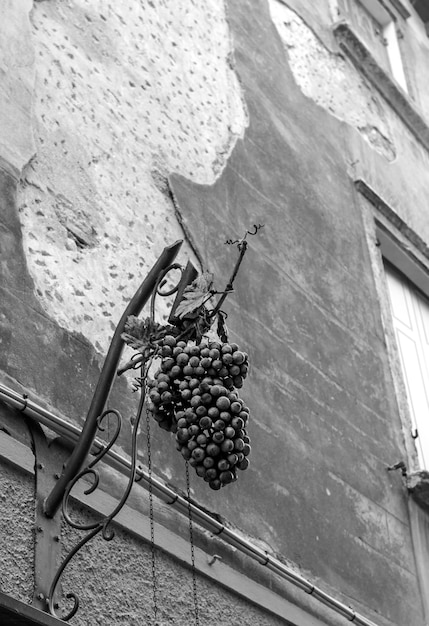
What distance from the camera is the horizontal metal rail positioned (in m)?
3.73

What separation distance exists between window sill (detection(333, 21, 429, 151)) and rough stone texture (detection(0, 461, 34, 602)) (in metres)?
5.66

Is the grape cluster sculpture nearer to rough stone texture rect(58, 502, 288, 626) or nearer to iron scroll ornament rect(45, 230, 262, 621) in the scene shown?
iron scroll ornament rect(45, 230, 262, 621)

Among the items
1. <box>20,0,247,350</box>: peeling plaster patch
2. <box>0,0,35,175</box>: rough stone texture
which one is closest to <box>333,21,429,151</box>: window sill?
Answer: <box>20,0,247,350</box>: peeling plaster patch

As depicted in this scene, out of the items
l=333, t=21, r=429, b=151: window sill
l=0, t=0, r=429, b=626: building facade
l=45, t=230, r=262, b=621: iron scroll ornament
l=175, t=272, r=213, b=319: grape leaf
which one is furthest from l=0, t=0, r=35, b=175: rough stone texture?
l=333, t=21, r=429, b=151: window sill

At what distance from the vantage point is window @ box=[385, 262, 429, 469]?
6.81 meters

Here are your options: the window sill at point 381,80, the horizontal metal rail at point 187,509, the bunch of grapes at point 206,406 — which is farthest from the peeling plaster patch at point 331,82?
the bunch of grapes at point 206,406

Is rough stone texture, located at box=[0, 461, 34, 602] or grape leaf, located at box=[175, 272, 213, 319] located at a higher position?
grape leaf, located at box=[175, 272, 213, 319]

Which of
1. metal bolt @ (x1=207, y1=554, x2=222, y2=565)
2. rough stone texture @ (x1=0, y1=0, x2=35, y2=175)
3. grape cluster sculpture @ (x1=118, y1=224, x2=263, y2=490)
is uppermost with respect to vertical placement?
grape cluster sculpture @ (x1=118, y1=224, x2=263, y2=490)

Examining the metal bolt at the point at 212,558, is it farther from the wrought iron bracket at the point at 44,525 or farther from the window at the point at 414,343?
the window at the point at 414,343

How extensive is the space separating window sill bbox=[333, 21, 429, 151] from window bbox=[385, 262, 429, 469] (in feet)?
5.51

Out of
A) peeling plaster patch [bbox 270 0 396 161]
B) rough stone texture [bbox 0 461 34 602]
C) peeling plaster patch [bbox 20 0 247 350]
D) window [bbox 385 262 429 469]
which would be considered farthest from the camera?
peeling plaster patch [bbox 270 0 396 161]

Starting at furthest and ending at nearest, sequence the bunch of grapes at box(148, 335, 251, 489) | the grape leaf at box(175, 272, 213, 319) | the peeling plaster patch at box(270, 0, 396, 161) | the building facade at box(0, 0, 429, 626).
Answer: the peeling plaster patch at box(270, 0, 396, 161) → the building facade at box(0, 0, 429, 626) → the grape leaf at box(175, 272, 213, 319) → the bunch of grapes at box(148, 335, 251, 489)

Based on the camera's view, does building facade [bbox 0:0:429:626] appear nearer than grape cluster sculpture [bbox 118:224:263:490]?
No

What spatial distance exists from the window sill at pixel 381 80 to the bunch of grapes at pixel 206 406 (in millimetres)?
5567
